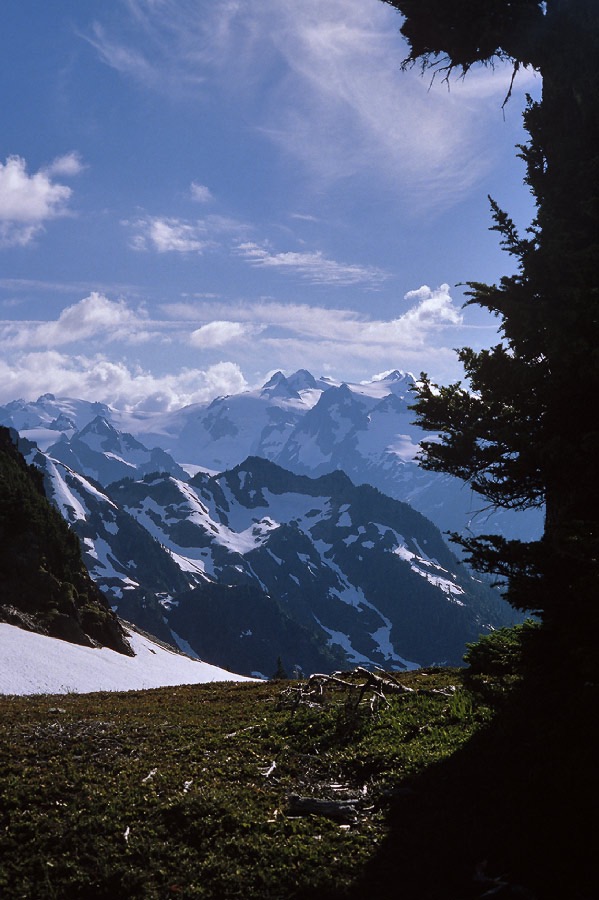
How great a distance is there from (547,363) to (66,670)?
1313 inches

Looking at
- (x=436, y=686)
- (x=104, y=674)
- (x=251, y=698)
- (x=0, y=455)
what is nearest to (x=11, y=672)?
(x=104, y=674)

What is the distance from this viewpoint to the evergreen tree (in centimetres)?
1032

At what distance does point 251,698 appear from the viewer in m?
19.4

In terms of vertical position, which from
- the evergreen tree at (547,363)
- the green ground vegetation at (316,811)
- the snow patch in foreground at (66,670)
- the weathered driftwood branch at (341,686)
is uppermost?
the evergreen tree at (547,363)

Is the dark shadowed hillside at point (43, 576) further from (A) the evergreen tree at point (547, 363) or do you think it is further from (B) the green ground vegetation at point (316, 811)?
(A) the evergreen tree at point (547, 363)

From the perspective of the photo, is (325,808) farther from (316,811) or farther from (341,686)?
(341,686)

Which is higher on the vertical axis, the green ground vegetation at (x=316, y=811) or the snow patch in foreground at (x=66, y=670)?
the green ground vegetation at (x=316, y=811)

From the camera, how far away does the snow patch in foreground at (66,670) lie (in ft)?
102

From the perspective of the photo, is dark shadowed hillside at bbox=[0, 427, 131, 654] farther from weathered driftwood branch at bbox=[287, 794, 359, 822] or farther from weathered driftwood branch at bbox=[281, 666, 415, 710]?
weathered driftwood branch at bbox=[287, 794, 359, 822]

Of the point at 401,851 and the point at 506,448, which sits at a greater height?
the point at 506,448

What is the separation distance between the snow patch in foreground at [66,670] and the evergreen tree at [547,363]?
24.6 metres

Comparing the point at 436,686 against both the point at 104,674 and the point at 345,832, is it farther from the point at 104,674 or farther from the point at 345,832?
the point at 104,674

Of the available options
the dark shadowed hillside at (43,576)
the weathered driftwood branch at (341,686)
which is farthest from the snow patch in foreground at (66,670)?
the weathered driftwood branch at (341,686)

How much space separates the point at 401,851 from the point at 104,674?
111ft
